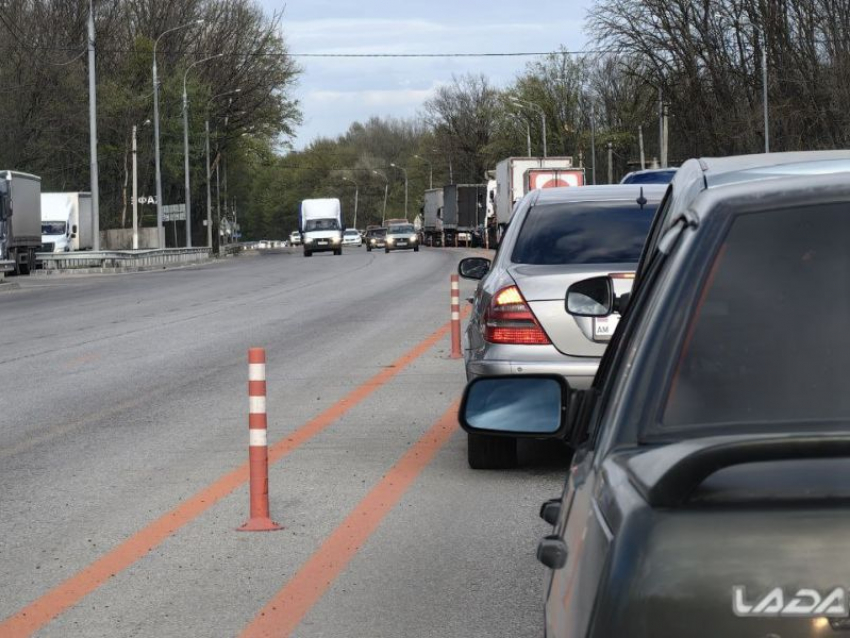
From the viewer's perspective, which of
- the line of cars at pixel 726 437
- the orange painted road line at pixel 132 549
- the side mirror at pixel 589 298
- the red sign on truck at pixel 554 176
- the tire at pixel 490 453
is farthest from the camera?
the red sign on truck at pixel 554 176

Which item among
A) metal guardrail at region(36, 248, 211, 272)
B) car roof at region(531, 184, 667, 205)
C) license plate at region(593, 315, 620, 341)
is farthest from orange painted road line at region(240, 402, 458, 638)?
metal guardrail at region(36, 248, 211, 272)

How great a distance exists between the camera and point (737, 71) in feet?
221

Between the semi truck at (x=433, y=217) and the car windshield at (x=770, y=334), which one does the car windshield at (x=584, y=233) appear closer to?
the car windshield at (x=770, y=334)

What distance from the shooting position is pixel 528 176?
56031 millimetres

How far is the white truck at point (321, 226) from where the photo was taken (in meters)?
77.0

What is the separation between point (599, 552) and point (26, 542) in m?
5.66

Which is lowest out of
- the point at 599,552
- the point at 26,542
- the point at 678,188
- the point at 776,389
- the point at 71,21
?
the point at 26,542

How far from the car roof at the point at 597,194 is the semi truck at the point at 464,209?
2996 inches

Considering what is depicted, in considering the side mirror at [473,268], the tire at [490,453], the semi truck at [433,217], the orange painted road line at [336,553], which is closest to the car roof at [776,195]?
the orange painted road line at [336,553]

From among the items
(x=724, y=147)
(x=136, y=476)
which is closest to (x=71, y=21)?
(x=724, y=147)

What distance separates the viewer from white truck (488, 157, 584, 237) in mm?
55188

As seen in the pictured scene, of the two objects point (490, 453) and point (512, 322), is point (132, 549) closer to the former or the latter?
point (490, 453)

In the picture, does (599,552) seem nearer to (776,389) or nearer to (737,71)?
(776,389)

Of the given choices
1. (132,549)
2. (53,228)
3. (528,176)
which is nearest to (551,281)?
(132,549)
